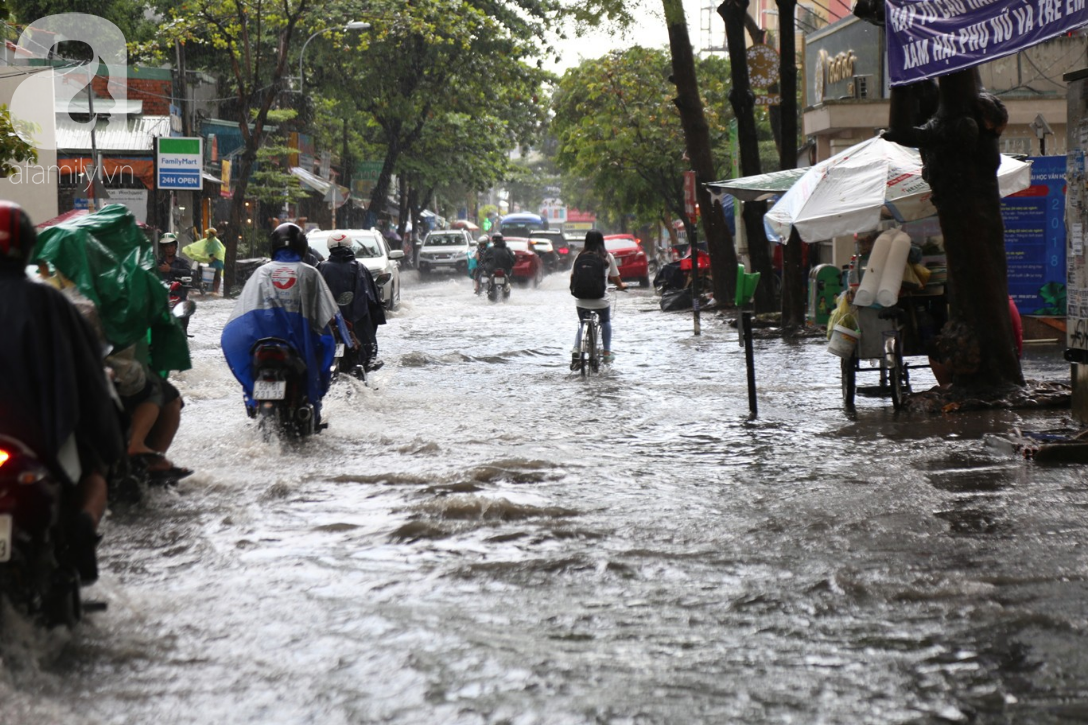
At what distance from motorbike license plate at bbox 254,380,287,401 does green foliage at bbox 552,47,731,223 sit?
32.0 metres

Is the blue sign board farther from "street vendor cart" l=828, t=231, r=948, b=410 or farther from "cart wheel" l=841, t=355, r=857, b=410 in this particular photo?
"cart wheel" l=841, t=355, r=857, b=410

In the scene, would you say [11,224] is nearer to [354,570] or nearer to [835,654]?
[354,570]

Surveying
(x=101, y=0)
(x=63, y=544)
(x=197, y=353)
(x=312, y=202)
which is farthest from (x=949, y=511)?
(x=312, y=202)

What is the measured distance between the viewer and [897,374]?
1108 centimetres

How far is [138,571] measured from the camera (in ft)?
19.0

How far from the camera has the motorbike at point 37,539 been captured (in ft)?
13.3

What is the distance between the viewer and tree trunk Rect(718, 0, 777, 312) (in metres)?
21.9

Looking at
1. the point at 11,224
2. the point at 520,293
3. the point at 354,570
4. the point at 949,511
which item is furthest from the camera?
the point at 520,293

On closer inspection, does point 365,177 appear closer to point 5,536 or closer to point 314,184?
point 314,184

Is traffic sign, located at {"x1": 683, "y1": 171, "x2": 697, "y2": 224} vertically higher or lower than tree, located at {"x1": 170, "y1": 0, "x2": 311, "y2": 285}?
lower

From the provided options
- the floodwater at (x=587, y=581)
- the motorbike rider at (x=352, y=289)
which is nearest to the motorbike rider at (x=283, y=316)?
the floodwater at (x=587, y=581)

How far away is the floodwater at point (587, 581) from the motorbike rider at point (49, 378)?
57 centimetres

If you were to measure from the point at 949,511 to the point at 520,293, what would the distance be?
29.6 m

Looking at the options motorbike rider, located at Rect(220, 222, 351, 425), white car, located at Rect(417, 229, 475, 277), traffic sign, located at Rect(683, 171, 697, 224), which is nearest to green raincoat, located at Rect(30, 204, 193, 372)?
motorbike rider, located at Rect(220, 222, 351, 425)
